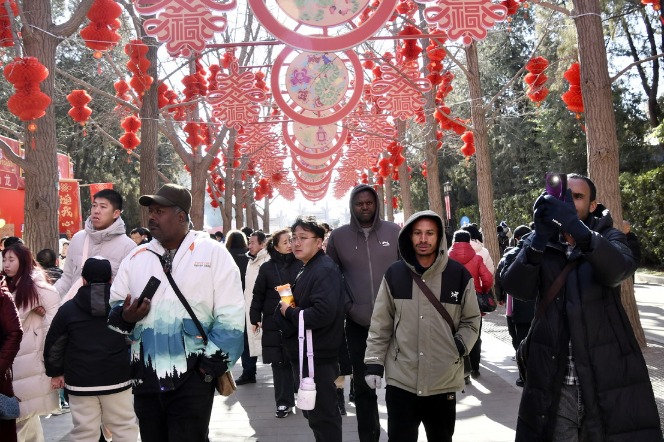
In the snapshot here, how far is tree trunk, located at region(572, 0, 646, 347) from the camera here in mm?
8977

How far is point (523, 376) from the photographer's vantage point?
12.7 feet

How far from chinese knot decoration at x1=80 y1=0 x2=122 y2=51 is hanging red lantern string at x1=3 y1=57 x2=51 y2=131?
3.61ft

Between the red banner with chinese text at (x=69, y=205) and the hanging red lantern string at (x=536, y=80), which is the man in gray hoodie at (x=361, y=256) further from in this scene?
the red banner with chinese text at (x=69, y=205)

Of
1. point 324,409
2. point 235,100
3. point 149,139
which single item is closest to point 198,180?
point 149,139

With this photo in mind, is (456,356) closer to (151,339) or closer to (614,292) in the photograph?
(614,292)

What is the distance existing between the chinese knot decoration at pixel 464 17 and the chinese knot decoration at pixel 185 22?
2.13 m

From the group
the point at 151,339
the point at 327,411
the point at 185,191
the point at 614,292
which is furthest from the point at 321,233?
the point at 614,292

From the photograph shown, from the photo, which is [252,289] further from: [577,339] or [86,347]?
[577,339]

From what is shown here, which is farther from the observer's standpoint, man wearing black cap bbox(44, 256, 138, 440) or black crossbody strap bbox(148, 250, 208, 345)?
man wearing black cap bbox(44, 256, 138, 440)

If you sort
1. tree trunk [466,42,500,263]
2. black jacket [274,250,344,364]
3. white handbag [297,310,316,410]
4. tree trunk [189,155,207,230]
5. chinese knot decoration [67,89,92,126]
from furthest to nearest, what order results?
tree trunk [189,155,207,230] < tree trunk [466,42,500,263] < chinese knot decoration [67,89,92,126] < black jacket [274,250,344,364] < white handbag [297,310,316,410]

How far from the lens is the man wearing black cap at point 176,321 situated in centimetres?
388

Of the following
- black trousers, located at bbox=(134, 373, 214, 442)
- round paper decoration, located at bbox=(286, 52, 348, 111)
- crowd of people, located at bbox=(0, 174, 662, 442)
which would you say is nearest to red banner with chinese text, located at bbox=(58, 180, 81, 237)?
round paper decoration, located at bbox=(286, 52, 348, 111)

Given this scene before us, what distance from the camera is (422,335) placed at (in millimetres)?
4312

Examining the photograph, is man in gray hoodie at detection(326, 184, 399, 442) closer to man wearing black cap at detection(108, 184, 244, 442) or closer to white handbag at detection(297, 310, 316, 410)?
white handbag at detection(297, 310, 316, 410)
